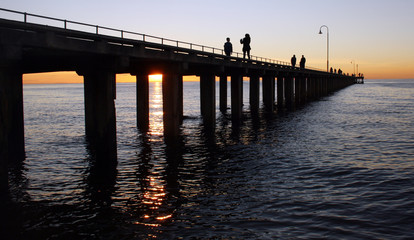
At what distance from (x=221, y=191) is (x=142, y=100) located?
1677cm

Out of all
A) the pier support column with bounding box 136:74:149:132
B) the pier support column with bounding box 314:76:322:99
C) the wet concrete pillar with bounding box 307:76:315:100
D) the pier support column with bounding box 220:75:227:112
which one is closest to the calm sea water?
the pier support column with bounding box 136:74:149:132

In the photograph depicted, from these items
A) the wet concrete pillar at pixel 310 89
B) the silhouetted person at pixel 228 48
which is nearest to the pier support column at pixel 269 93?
the silhouetted person at pixel 228 48

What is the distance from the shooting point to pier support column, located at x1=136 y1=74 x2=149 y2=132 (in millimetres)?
27562

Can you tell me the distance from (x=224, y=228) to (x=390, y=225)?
12.9ft

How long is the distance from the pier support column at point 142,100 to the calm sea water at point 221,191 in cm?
566

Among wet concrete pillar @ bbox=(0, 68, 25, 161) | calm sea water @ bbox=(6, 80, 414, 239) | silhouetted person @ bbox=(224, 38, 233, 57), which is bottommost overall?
calm sea water @ bbox=(6, 80, 414, 239)

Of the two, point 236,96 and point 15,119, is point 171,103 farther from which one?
point 236,96

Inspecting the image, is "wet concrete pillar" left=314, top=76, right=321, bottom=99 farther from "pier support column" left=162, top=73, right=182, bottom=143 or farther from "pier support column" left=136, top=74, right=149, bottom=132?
"pier support column" left=162, top=73, right=182, bottom=143

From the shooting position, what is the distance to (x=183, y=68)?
21562mm

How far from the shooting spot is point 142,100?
27812mm

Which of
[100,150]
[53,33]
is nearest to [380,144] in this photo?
[100,150]

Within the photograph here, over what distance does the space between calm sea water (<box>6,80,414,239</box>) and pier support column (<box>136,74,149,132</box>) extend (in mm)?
5658

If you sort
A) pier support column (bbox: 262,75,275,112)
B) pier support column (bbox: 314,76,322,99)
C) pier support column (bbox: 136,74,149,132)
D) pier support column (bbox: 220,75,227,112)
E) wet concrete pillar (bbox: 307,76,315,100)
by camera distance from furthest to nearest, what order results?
pier support column (bbox: 314,76,322,99) → wet concrete pillar (bbox: 307,76,315,100) → pier support column (bbox: 220,75,227,112) → pier support column (bbox: 262,75,275,112) → pier support column (bbox: 136,74,149,132)

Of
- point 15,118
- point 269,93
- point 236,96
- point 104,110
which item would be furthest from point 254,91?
point 15,118
